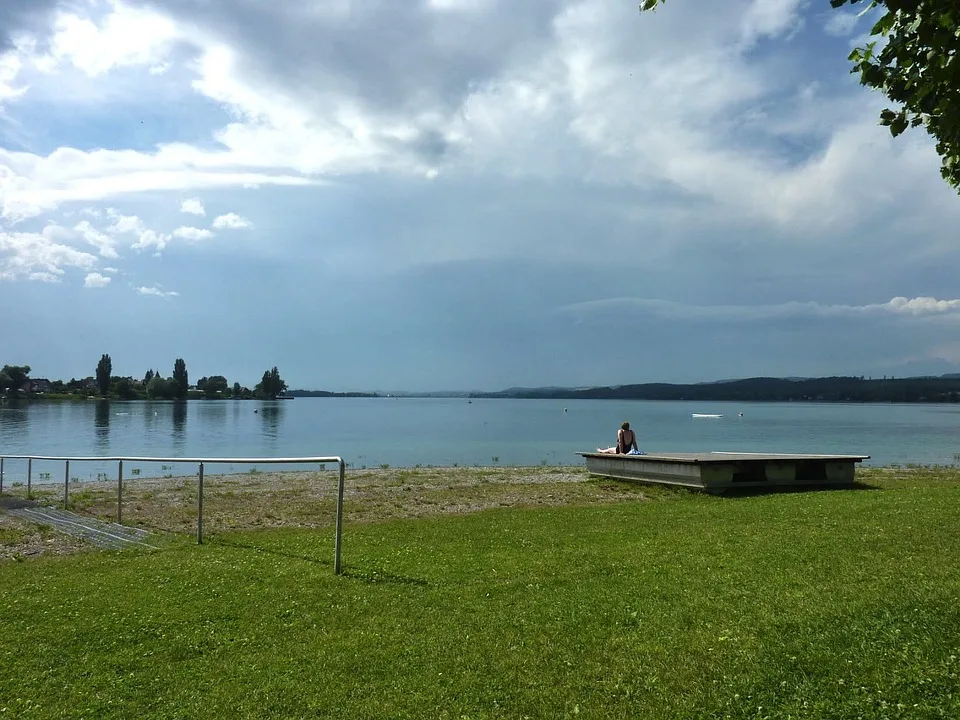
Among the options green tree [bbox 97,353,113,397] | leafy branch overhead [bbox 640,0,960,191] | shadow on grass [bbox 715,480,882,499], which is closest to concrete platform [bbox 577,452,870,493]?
shadow on grass [bbox 715,480,882,499]

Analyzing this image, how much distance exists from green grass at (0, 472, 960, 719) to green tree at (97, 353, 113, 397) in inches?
6848

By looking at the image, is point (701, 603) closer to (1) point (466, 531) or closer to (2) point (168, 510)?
(1) point (466, 531)

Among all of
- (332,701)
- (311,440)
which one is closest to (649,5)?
(332,701)

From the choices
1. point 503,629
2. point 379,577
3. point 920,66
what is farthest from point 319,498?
point 920,66

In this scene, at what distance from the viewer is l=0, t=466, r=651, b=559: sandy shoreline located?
1230 centimetres

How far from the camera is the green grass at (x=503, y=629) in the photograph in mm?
4617

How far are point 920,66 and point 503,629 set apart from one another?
5.80 m

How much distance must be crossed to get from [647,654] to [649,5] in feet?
17.3

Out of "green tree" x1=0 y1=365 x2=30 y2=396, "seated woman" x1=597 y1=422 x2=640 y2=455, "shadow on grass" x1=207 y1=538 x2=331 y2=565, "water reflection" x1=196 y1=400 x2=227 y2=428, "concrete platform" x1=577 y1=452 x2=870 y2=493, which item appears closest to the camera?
"shadow on grass" x1=207 y1=538 x2=331 y2=565

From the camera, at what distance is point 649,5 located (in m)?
5.21

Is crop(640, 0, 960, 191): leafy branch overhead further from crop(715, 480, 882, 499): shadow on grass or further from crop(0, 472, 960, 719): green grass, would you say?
crop(715, 480, 882, 499): shadow on grass

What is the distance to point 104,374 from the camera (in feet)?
531

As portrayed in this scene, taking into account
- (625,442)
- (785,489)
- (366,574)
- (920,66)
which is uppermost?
(920,66)

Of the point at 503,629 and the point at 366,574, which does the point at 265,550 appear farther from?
the point at 503,629
